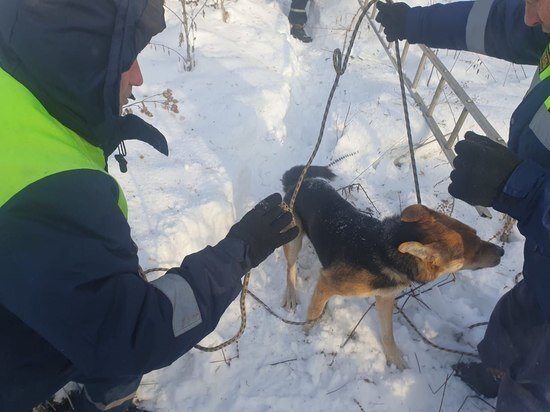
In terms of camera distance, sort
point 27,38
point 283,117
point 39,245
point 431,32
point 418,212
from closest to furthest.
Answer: point 39,245 < point 27,38 < point 418,212 < point 431,32 < point 283,117

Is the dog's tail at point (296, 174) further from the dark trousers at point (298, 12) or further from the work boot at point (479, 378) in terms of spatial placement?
the dark trousers at point (298, 12)

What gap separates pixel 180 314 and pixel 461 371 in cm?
251

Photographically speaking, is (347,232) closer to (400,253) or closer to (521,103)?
(400,253)

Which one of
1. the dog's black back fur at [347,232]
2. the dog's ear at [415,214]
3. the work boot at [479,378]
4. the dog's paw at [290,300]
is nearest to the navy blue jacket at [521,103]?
the dog's ear at [415,214]

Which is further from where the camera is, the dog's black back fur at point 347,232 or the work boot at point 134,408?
the dog's black back fur at point 347,232

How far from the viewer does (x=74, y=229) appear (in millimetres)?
1175

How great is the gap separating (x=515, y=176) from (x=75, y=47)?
194 centimetres

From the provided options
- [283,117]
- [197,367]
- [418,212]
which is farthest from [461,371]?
[283,117]

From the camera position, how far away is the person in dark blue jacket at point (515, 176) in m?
1.78

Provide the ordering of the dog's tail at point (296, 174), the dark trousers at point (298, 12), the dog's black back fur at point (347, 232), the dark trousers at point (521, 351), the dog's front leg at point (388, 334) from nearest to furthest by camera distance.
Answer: the dark trousers at point (521, 351) < the dog's black back fur at point (347, 232) < the dog's front leg at point (388, 334) < the dog's tail at point (296, 174) < the dark trousers at point (298, 12)

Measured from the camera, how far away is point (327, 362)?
3020 millimetres

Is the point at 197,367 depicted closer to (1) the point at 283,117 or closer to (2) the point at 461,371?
(2) the point at 461,371

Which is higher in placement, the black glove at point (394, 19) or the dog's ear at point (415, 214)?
the black glove at point (394, 19)

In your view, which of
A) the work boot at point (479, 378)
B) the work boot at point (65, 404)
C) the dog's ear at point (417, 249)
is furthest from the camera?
the work boot at point (479, 378)
